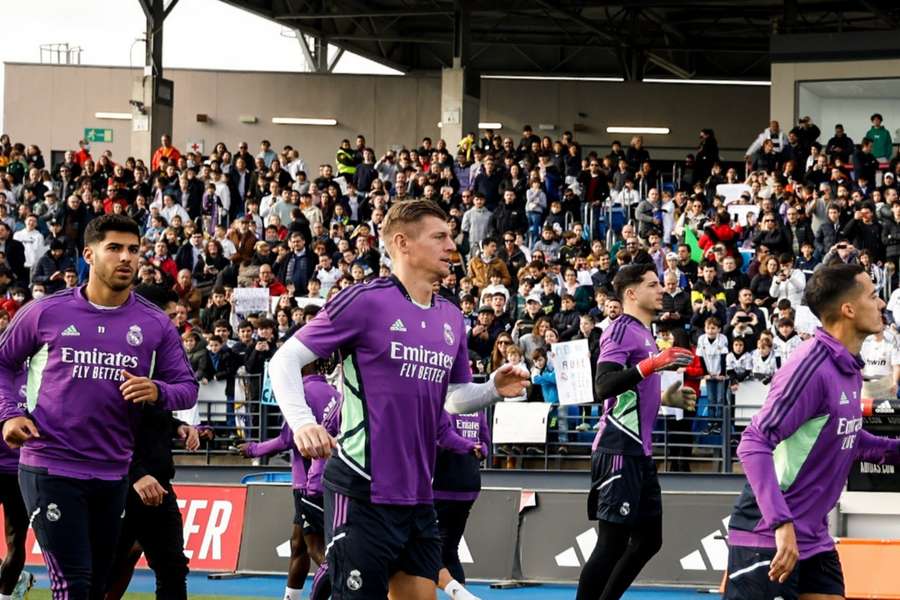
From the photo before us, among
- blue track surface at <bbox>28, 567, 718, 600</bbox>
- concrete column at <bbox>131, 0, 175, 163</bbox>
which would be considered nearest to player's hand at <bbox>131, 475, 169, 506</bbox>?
blue track surface at <bbox>28, 567, 718, 600</bbox>

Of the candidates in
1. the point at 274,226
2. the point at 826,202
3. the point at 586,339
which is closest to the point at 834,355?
the point at 586,339

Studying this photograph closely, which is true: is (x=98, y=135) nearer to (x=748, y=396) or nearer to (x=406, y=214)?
(x=748, y=396)

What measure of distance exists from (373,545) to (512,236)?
714 inches

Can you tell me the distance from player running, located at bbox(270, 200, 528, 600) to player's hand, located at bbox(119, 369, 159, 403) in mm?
1387

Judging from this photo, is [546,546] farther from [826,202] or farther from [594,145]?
[594,145]

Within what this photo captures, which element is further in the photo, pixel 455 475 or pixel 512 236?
pixel 512 236

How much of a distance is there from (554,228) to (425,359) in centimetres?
1888

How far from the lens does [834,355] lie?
6586 millimetres

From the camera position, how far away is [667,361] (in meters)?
8.85

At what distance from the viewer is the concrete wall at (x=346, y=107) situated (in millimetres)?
44469

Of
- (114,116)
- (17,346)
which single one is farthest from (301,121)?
(17,346)

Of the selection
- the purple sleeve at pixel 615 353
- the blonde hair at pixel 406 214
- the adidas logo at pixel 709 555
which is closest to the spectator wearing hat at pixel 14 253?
the adidas logo at pixel 709 555

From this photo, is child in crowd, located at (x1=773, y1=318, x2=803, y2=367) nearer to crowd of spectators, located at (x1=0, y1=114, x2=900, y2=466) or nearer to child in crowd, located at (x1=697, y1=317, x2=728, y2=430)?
crowd of spectators, located at (x1=0, y1=114, x2=900, y2=466)

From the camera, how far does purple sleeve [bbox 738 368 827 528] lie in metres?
6.38
